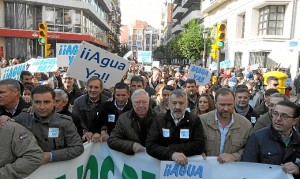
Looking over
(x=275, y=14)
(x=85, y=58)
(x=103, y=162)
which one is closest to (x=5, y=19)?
(x=275, y=14)

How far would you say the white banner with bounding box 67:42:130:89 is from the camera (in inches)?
237

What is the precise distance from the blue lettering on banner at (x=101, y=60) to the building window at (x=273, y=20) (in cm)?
2393

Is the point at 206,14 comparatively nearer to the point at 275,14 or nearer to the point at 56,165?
the point at 275,14

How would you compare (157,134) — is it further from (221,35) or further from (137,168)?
(221,35)

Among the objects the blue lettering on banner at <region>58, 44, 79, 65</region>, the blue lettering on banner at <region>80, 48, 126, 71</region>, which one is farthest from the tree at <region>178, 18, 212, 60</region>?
the blue lettering on banner at <region>80, 48, 126, 71</region>

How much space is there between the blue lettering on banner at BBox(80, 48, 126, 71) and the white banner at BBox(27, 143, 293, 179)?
7.18ft

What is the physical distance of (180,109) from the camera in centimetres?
374

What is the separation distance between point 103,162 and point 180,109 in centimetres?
130

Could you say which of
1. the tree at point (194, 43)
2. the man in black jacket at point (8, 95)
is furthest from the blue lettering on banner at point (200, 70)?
the tree at point (194, 43)

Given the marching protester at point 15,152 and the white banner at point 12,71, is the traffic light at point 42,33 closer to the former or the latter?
the white banner at point 12,71

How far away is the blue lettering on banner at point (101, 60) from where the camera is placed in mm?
6047

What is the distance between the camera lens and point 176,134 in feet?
12.1

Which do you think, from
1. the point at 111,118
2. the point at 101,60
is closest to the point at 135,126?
the point at 111,118

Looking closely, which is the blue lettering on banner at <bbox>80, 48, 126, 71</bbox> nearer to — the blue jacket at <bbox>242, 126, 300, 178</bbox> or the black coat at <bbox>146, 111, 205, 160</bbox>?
the black coat at <bbox>146, 111, 205, 160</bbox>
